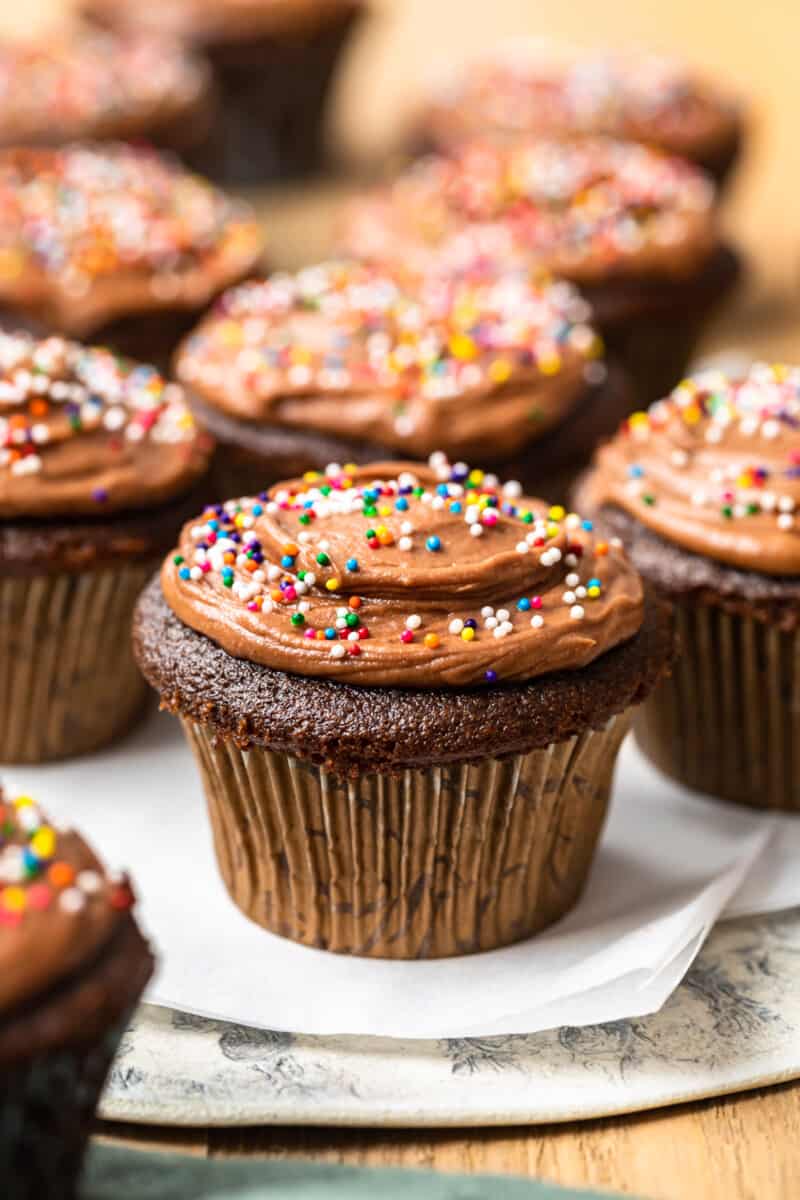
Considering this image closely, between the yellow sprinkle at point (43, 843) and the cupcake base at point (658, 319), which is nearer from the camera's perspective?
the yellow sprinkle at point (43, 843)

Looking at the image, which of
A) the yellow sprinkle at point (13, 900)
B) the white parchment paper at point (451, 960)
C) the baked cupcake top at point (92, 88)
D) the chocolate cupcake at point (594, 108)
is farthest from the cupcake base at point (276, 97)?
the yellow sprinkle at point (13, 900)

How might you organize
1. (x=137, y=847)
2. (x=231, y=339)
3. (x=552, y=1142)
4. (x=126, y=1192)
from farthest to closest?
(x=231, y=339) < (x=137, y=847) < (x=552, y=1142) < (x=126, y=1192)

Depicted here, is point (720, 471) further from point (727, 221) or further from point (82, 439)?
point (727, 221)

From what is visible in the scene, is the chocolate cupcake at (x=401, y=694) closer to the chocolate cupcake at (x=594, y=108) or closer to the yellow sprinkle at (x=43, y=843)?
the yellow sprinkle at (x=43, y=843)

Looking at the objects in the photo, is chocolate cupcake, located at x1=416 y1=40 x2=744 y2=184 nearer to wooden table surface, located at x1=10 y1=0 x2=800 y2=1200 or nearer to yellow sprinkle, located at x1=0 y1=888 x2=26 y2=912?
wooden table surface, located at x1=10 y1=0 x2=800 y2=1200

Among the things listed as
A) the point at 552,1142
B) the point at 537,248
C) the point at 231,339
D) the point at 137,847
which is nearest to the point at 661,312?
the point at 537,248

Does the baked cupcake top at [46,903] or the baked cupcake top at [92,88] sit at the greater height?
the baked cupcake top at [46,903]

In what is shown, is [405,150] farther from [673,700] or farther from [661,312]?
[673,700]

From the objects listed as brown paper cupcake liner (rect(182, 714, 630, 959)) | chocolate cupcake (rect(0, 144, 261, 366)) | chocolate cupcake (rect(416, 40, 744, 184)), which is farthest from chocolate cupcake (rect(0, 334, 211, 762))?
chocolate cupcake (rect(416, 40, 744, 184))

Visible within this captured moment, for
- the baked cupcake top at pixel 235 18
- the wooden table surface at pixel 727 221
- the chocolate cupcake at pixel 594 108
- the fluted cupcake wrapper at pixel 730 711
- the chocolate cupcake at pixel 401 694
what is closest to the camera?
the wooden table surface at pixel 727 221
